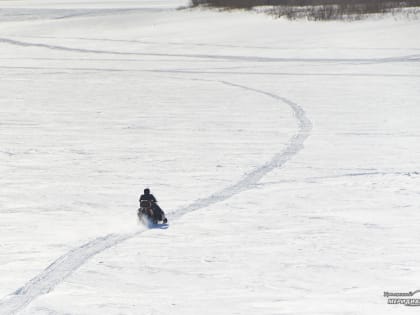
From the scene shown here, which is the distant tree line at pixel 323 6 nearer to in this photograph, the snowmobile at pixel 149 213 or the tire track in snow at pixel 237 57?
the tire track in snow at pixel 237 57

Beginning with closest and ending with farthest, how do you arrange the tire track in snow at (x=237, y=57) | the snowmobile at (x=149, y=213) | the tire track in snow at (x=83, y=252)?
the tire track in snow at (x=83, y=252), the snowmobile at (x=149, y=213), the tire track in snow at (x=237, y=57)

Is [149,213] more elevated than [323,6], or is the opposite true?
[149,213]

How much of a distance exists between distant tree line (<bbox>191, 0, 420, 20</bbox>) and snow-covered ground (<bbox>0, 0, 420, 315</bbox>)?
11.5 meters

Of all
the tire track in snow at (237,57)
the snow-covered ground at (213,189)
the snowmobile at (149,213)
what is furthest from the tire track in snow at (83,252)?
the tire track in snow at (237,57)

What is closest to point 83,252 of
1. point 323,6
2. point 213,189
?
point 213,189

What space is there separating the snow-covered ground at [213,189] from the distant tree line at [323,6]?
11.5 meters

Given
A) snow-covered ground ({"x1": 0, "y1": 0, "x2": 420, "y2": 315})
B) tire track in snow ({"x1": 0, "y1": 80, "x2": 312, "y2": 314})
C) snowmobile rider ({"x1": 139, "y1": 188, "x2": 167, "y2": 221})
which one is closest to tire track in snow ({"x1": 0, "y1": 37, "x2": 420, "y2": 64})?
snow-covered ground ({"x1": 0, "y1": 0, "x2": 420, "y2": 315})

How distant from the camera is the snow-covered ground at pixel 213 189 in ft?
16.0

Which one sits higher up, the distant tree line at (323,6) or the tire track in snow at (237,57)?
the tire track in snow at (237,57)

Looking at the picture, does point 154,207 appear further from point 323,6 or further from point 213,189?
point 323,6

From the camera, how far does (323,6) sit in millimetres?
34906

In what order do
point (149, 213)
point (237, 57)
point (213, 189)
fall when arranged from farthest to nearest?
1. point (237, 57)
2. point (213, 189)
3. point (149, 213)

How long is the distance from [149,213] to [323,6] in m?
29.5

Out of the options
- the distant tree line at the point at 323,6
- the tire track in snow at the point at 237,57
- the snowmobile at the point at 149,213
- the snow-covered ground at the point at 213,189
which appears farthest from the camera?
the distant tree line at the point at 323,6
